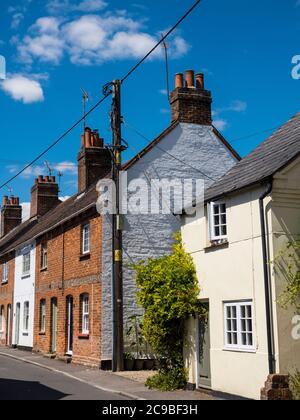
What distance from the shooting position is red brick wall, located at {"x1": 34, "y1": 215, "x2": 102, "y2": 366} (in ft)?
68.2

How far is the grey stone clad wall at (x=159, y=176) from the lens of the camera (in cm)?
2050

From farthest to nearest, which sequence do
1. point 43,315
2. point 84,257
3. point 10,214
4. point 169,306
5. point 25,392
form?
point 10,214, point 43,315, point 84,257, point 169,306, point 25,392

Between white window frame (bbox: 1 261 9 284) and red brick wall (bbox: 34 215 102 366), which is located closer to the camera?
red brick wall (bbox: 34 215 102 366)

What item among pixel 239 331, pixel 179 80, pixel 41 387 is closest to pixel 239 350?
pixel 239 331

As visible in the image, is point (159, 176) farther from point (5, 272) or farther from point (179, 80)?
point (5, 272)

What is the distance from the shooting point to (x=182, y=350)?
51.2 feet

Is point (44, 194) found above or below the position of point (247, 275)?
above

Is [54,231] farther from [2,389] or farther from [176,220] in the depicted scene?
[2,389]

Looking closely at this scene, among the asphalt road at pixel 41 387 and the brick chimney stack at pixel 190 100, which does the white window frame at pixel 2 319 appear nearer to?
the asphalt road at pixel 41 387

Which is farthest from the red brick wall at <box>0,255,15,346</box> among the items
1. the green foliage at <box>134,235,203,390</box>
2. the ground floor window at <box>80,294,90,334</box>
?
the green foliage at <box>134,235,203,390</box>

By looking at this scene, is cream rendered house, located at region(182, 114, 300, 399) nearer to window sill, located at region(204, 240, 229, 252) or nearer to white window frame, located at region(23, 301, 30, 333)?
window sill, located at region(204, 240, 229, 252)

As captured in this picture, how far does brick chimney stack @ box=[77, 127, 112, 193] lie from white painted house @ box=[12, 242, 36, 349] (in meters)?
5.24

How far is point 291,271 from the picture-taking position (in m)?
12.2

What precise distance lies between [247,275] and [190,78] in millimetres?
11394
